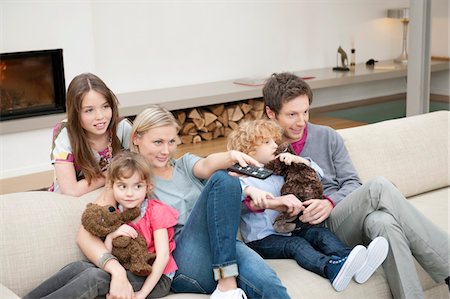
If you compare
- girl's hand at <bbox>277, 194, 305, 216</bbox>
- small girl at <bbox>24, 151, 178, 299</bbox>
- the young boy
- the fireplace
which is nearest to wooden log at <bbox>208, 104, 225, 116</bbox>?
the fireplace

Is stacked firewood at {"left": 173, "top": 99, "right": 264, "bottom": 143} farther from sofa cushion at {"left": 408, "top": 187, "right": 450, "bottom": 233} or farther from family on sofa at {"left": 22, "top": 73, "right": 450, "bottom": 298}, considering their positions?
family on sofa at {"left": 22, "top": 73, "right": 450, "bottom": 298}

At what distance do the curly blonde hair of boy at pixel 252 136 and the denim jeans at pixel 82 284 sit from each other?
2.06 ft

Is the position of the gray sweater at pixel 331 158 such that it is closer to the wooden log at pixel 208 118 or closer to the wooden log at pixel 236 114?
the wooden log at pixel 208 118

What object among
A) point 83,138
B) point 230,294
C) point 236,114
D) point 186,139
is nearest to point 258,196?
point 230,294

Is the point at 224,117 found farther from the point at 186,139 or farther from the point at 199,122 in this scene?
the point at 186,139

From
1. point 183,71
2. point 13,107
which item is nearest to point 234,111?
point 183,71

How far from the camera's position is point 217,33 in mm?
6586

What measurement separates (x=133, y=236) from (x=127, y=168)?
0.23 m

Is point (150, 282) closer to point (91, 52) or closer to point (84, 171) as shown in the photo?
point (84, 171)

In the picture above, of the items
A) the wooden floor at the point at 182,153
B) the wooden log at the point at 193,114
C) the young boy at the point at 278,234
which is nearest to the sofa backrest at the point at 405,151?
the young boy at the point at 278,234

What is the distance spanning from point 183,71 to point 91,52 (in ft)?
4.28

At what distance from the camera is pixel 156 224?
2.38 m

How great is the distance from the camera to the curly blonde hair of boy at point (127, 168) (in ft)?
7.75

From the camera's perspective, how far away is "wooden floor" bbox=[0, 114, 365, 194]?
16.0 feet
